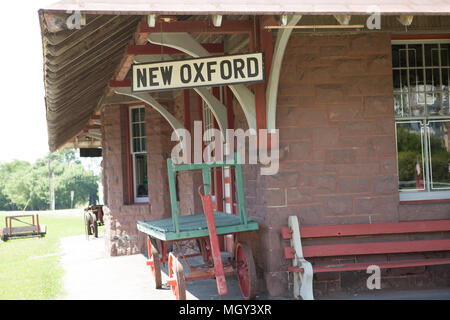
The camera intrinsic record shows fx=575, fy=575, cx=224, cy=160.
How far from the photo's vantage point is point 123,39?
8117 millimetres

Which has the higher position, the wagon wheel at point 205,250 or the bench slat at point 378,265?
the wagon wheel at point 205,250

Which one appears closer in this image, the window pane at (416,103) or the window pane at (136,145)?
the window pane at (416,103)

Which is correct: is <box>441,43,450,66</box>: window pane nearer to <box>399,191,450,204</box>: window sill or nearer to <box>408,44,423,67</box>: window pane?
<box>408,44,423,67</box>: window pane

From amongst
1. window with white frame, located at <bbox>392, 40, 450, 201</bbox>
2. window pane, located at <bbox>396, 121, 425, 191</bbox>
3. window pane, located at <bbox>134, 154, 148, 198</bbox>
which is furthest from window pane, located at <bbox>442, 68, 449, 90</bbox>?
window pane, located at <bbox>134, 154, 148, 198</bbox>

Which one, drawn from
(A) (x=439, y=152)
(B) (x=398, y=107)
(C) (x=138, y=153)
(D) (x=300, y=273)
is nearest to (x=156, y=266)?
(D) (x=300, y=273)

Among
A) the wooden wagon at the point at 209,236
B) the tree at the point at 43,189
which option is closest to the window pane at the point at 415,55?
the wooden wagon at the point at 209,236

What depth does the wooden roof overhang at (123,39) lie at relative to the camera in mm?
6043

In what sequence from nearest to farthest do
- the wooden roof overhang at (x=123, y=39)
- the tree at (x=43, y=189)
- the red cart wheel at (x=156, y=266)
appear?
the wooden roof overhang at (x=123, y=39) < the red cart wheel at (x=156, y=266) < the tree at (x=43, y=189)

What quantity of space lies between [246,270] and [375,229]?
1.60m

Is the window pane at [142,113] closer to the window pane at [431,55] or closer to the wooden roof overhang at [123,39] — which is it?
the wooden roof overhang at [123,39]

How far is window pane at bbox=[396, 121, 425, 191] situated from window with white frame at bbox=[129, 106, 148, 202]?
6.52 meters

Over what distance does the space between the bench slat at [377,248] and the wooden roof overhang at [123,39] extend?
156cm

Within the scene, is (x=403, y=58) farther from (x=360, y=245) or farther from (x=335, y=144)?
(x=360, y=245)
